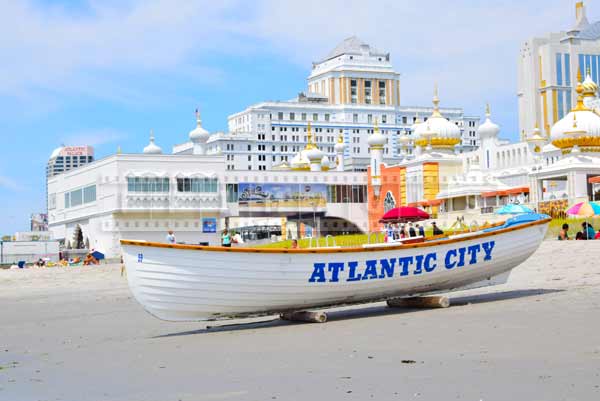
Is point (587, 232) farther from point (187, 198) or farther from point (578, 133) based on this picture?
point (187, 198)

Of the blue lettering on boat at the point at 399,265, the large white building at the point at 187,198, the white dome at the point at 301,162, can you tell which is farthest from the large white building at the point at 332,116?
the blue lettering on boat at the point at 399,265

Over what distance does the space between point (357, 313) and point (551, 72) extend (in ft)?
380

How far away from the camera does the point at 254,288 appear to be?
598 inches

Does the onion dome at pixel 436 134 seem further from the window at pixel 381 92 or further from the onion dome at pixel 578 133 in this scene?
the window at pixel 381 92

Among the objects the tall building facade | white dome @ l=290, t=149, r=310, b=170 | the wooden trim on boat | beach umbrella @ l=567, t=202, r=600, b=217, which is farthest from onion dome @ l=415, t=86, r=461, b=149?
the tall building facade

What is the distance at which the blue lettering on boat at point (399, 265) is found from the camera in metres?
15.7

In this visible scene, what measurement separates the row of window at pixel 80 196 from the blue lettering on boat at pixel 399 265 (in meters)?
A: 53.4

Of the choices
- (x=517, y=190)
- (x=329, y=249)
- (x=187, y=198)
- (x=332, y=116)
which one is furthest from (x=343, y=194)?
(x=332, y=116)

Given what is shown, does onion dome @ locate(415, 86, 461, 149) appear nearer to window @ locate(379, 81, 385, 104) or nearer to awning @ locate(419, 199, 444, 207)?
awning @ locate(419, 199, 444, 207)

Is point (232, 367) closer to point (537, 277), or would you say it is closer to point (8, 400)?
point (8, 400)

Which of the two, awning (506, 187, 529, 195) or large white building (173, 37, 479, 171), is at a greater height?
large white building (173, 37, 479, 171)

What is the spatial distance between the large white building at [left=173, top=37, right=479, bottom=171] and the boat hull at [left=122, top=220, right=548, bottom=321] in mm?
112987

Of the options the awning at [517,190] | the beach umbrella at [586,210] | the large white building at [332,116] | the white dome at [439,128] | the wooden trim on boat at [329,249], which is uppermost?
the large white building at [332,116]

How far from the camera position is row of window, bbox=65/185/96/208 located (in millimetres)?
68312
